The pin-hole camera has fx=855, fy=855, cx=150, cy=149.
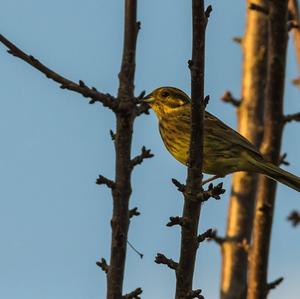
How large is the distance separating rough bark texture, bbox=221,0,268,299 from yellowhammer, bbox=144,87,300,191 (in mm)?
649

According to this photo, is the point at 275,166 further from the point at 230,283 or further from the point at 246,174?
the point at 246,174

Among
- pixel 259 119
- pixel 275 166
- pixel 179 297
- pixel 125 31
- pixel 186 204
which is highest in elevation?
pixel 259 119

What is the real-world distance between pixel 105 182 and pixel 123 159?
0.21 meters

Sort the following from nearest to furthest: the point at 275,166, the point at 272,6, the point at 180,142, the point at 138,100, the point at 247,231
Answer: the point at 138,100, the point at 272,6, the point at 275,166, the point at 180,142, the point at 247,231

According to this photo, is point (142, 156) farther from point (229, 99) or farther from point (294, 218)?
point (229, 99)

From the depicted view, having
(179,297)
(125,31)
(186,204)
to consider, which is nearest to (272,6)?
(125,31)

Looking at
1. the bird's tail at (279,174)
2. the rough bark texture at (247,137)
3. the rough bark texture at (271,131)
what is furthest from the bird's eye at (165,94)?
the rough bark texture at (271,131)

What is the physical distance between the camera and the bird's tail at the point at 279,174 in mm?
7109

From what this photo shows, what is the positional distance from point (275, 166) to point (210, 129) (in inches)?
46.6

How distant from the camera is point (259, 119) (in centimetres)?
905

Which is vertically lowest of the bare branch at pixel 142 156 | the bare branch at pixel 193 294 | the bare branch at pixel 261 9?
the bare branch at pixel 193 294

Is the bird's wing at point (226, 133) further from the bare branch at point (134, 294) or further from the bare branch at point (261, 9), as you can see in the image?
the bare branch at point (134, 294)

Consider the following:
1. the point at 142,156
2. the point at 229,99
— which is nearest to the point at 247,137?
the point at 229,99

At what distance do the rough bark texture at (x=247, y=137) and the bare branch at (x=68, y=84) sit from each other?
3490 mm
